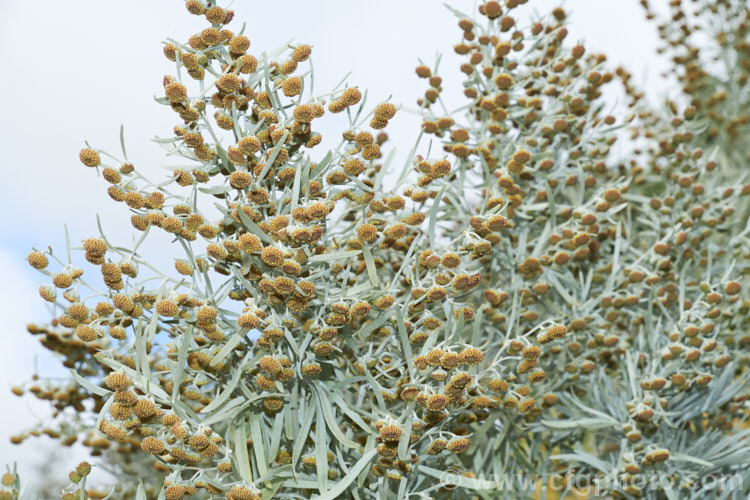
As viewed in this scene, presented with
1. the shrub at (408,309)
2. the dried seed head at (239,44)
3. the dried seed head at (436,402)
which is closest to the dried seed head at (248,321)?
the shrub at (408,309)

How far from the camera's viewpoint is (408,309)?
57.1 inches

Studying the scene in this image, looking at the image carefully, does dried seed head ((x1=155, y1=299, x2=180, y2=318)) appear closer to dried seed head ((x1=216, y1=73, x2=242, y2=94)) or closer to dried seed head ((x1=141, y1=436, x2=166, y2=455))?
dried seed head ((x1=141, y1=436, x2=166, y2=455))

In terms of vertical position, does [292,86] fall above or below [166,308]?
above

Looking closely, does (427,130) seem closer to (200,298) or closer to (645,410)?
(200,298)

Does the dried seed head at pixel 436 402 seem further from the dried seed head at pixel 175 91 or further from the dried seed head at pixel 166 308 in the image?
the dried seed head at pixel 175 91

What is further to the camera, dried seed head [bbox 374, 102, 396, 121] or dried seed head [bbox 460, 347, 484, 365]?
dried seed head [bbox 374, 102, 396, 121]

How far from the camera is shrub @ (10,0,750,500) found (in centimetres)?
135

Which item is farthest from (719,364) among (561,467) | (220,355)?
(220,355)

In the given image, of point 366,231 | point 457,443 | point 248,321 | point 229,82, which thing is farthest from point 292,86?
point 457,443

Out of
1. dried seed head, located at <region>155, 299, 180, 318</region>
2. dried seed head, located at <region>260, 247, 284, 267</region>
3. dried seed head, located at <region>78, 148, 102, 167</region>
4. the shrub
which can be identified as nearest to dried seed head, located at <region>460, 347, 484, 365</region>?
the shrub

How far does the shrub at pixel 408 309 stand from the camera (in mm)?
1346

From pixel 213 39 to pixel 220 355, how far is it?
0.57 metres

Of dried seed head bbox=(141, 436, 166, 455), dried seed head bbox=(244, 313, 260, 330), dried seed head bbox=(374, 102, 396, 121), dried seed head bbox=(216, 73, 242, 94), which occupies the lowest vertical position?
dried seed head bbox=(141, 436, 166, 455)

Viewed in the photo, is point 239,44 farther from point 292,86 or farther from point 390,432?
point 390,432
